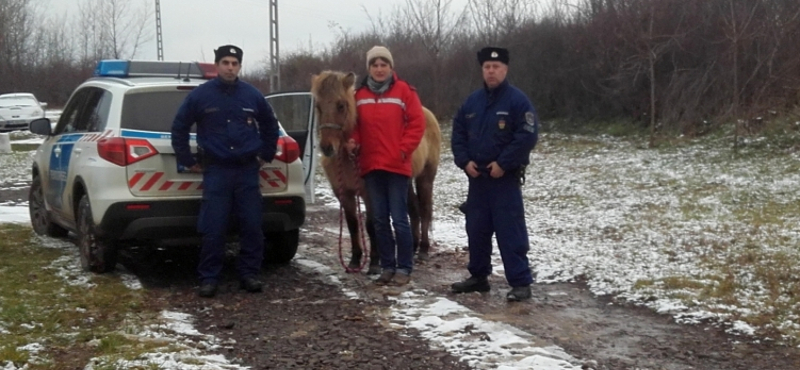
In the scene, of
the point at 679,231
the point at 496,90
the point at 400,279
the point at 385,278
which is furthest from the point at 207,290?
the point at 679,231

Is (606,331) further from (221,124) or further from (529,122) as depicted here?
(221,124)

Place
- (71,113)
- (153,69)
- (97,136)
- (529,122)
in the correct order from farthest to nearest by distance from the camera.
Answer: (71,113)
(153,69)
(97,136)
(529,122)

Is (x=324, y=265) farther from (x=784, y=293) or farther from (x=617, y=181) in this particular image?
(x=617, y=181)

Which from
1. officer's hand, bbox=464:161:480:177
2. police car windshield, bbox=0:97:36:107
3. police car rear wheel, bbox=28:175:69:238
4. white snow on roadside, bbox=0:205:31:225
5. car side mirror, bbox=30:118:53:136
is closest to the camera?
officer's hand, bbox=464:161:480:177

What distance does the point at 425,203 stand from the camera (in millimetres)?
8398

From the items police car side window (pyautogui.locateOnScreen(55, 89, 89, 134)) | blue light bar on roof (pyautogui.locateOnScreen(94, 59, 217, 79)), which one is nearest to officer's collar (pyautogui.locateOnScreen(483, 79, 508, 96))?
blue light bar on roof (pyautogui.locateOnScreen(94, 59, 217, 79))

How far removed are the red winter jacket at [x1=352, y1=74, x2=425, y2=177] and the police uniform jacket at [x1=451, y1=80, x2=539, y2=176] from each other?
455mm

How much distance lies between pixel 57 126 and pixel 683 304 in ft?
20.1

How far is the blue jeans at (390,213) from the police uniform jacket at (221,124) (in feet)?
3.06

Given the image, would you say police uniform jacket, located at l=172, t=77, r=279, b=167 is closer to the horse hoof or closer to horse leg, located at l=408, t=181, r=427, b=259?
the horse hoof

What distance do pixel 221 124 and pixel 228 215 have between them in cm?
71

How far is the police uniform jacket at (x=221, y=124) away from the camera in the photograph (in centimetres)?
620

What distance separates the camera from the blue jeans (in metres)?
6.68

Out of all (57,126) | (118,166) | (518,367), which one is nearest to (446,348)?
(518,367)
